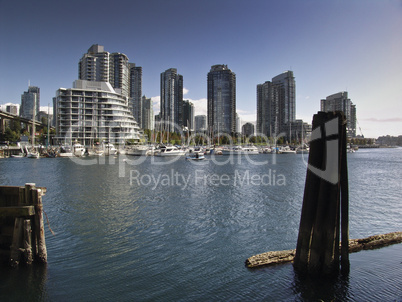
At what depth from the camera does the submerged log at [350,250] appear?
12703 millimetres

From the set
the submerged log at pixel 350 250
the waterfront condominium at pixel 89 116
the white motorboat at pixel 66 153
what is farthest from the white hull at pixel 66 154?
the submerged log at pixel 350 250

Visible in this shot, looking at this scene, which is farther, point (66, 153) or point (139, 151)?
point (139, 151)

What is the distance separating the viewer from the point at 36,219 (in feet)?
38.1

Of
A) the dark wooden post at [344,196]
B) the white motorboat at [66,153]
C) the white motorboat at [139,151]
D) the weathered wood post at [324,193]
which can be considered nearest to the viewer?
the weathered wood post at [324,193]

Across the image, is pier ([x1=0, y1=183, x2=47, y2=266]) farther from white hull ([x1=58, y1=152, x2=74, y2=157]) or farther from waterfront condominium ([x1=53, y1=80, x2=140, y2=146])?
waterfront condominium ([x1=53, y1=80, x2=140, y2=146])

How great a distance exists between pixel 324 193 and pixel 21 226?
12180mm

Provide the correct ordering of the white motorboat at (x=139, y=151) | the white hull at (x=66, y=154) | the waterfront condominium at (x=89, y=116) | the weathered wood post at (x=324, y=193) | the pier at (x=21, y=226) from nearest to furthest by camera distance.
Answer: the weathered wood post at (x=324, y=193)
the pier at (x=21, y=226)
the white hull at (x=66, y=154)
the white motorboat at (x=139, y=151)
the waterfront condominium at (x=89, y=116)

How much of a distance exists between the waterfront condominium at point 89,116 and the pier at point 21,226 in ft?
430

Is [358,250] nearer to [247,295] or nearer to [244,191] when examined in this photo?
[247,295]

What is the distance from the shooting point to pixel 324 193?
10398 millimetres

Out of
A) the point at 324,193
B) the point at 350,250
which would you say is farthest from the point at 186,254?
the point at 350,250

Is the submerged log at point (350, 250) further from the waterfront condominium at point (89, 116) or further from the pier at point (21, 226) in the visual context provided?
the waterfront condominium at point (89, 116)

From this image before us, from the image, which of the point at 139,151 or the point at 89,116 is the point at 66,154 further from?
the point at 89,116

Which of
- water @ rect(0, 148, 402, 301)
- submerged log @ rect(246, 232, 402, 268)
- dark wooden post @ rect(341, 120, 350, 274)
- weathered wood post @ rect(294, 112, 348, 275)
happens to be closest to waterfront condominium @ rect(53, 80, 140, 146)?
water @ rect(0, 148, 402, 301)
